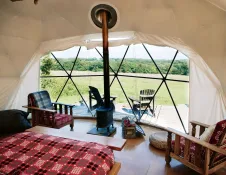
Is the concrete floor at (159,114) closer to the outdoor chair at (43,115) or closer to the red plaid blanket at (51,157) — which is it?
the outdoor chair at (43,115)

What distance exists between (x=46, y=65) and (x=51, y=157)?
157 inches

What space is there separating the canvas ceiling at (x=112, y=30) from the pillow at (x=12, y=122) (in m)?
0.57

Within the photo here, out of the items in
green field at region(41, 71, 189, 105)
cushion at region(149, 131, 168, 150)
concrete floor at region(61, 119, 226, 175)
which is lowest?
concrete floor at region(61, 119, 226, 175)

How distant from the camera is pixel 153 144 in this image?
381cm

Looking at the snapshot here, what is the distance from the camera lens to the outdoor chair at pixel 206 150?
2.53m

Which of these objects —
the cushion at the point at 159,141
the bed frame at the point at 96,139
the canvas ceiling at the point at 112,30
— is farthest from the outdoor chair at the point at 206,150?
the canvas ceiling at the point at 112,30

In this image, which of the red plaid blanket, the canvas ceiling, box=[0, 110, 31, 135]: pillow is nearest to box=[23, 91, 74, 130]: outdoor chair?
box=[0, 110, 31, 135]: pillow

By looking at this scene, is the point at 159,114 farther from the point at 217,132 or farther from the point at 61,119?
the point at 217,132

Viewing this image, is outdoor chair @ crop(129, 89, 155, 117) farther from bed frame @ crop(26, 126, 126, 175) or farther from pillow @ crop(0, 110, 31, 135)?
pillow @ crop(0, 110, 31, 135)

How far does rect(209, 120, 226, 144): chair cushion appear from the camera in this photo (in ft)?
8.07

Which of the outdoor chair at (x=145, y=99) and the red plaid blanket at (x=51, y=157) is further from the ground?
the outdoor chair at (x=145, y=99)

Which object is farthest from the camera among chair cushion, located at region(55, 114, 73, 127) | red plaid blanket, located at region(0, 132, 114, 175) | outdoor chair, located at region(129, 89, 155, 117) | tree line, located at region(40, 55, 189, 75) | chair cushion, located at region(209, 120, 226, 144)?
outdoor chair, located at region(129, 89, 155, 117)

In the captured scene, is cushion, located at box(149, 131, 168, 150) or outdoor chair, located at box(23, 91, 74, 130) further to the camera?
outdoor chair, located at box(23, 91, 74, 130)

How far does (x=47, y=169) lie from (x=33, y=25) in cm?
339
